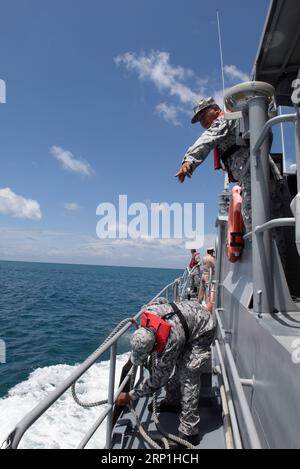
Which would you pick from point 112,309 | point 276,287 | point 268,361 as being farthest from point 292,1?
point 112,309

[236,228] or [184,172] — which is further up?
[184,172]

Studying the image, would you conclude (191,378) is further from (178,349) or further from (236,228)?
(236,228)

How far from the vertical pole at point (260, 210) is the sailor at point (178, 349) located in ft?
3.11

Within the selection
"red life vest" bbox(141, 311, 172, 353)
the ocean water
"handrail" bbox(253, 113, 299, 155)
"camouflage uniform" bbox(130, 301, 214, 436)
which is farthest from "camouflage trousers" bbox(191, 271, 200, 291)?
"handrail" bbox(253, 113, 299, 155)

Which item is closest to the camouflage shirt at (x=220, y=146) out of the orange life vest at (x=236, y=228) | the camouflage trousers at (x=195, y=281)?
the orange life vest at (x=236, y=228)

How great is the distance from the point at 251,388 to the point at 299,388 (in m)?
0.97

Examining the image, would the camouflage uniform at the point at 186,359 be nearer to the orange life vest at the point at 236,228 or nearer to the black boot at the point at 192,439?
the black boot at the point at 192,439

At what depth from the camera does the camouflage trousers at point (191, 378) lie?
2.77 meters

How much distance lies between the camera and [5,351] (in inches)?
453

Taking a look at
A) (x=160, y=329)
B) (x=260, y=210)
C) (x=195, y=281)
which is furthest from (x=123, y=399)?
(x=195, y=281)

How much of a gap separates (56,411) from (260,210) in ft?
20.4

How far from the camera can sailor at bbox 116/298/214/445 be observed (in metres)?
2.58

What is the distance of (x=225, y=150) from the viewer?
117 inches
